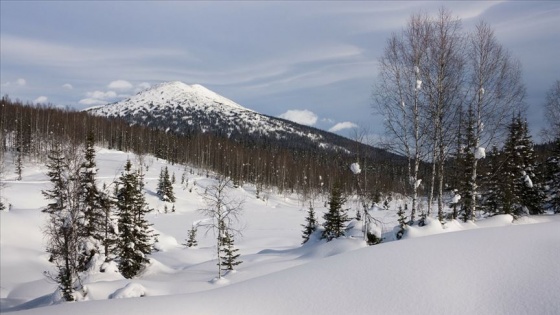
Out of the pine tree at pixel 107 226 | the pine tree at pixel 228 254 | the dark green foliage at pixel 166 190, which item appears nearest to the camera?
the pine tree at pixel 228 254

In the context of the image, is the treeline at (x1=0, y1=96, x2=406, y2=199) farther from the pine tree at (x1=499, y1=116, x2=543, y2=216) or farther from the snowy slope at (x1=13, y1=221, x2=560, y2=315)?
the snowy slope at (x1=13, y1=221, x2=560, y2=315)

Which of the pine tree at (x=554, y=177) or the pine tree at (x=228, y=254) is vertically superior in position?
the pine tree at (x=554, y=177)

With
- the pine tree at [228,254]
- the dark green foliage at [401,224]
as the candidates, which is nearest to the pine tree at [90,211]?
the pine tree at [228,254]

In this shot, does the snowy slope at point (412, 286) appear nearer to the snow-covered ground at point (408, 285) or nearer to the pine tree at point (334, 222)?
the snow-covered ground at point (408, 285)

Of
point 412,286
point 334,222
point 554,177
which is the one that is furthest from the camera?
point 554,177

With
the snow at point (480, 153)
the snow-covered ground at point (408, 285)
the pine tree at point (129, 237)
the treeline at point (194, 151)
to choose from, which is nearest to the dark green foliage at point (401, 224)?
the snow at point (480, 153)

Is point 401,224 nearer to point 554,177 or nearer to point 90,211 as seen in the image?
point 90,211

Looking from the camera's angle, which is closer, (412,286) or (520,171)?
(412,286)

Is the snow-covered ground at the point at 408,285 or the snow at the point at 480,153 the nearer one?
the snow-covered ground at the point at 408,285

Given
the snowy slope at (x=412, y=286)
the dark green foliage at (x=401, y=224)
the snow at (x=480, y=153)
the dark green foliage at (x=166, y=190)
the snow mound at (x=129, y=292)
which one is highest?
the snow at (x=480, y=153)

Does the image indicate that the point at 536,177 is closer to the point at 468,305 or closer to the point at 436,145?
the point at 436,145

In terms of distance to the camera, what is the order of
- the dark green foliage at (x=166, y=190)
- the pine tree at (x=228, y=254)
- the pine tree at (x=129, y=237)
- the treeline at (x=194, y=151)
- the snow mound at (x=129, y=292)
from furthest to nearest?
the treeline at (x=194, y=151), the dark green foliage at (x=166, y=190), the pine tree at (x=129, y=237), the pine tree at (x=228, y=254), the snow mound at (x=129, y=292)

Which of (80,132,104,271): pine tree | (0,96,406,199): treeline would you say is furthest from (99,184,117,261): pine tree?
(0,96,406,199): treeline

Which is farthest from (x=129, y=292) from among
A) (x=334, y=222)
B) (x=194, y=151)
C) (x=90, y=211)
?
(x=194, y=151)
